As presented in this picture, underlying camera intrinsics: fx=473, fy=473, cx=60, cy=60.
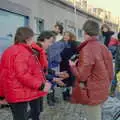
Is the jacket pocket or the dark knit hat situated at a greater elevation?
the dark knit hat

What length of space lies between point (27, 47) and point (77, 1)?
59.2 feet

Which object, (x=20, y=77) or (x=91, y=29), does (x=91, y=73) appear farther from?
(x=20, y=77)

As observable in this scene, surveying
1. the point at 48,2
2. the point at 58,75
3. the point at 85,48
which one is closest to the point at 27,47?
the point at 85,48

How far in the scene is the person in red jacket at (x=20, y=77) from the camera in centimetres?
518

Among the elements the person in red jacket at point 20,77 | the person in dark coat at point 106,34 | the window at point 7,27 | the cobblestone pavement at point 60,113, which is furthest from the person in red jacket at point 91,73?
the person in dark coat at point 106,34

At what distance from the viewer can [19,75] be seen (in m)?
5.14

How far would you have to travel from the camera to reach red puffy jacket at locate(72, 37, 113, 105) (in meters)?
5.23

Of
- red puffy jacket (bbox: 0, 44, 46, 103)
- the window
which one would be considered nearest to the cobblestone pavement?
the window

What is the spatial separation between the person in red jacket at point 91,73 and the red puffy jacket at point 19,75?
0.44 meters

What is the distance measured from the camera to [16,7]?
38.2 ft

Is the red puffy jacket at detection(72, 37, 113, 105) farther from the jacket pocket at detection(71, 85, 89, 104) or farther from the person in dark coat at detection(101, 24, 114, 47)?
the person in dark coat at detection(101, 24, 114, 47)

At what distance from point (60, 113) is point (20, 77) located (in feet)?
13.4

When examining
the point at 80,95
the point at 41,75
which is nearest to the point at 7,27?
the point at 41,75

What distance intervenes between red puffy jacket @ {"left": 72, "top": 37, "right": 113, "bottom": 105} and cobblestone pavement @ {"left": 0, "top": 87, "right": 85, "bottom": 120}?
10.5ft
